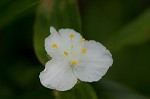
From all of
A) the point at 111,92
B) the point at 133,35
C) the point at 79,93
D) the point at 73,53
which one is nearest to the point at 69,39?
the point at 73,53

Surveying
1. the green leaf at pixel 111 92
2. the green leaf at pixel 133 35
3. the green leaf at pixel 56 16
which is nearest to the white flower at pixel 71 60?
the green leaf at pixel 56 16

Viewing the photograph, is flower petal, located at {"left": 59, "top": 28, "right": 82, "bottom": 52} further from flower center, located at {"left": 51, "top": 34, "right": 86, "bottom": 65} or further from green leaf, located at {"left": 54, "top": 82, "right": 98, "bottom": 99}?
green leaf, located at {"left": 54, "top": 82, "right": 98, "bottom": 99}

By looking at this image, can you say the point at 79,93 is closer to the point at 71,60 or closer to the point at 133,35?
the point at 71,60

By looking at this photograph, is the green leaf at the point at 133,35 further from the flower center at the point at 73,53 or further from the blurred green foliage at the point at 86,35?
the flower center at the point at 73,53

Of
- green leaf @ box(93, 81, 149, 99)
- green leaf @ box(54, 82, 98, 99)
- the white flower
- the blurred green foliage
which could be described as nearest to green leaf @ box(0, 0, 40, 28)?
the blurred green foliage

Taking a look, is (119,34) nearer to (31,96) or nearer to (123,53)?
(123,53)

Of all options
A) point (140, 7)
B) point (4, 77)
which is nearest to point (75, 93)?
point (4, 77)
